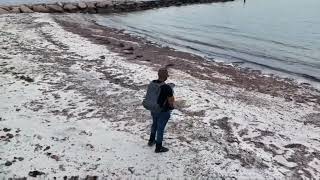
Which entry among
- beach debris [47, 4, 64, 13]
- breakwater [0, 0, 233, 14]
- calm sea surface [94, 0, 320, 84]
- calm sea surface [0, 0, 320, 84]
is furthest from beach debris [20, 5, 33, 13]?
calm sea surface [0, 0, 320, 84]

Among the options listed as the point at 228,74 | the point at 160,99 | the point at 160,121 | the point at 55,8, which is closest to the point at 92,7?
the point at 55,8

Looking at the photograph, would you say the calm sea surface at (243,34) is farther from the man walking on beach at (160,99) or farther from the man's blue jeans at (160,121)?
the man walking on beach at (160,99)

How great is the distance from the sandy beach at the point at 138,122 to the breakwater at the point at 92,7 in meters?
24.1

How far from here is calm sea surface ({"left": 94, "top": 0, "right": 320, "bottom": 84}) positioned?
2694cm

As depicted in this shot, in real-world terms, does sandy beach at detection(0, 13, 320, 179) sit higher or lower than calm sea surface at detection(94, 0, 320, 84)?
higher

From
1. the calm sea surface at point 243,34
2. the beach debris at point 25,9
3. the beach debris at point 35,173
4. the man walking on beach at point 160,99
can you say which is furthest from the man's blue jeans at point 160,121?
the beach debris at point 25,9

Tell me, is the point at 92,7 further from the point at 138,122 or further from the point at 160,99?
the point at 160,99

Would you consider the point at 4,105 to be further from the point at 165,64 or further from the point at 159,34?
the point at 159,34

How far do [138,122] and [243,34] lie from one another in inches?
1104

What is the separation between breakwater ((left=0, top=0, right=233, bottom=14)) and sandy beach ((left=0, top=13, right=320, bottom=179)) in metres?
24.1

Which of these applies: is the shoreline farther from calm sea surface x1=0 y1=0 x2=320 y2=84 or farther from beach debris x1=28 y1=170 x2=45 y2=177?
beach debris x1=28 y1=170 x2=45 y2=177

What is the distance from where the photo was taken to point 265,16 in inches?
2160

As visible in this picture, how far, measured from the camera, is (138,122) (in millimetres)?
12430

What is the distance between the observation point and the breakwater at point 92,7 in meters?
43.1
